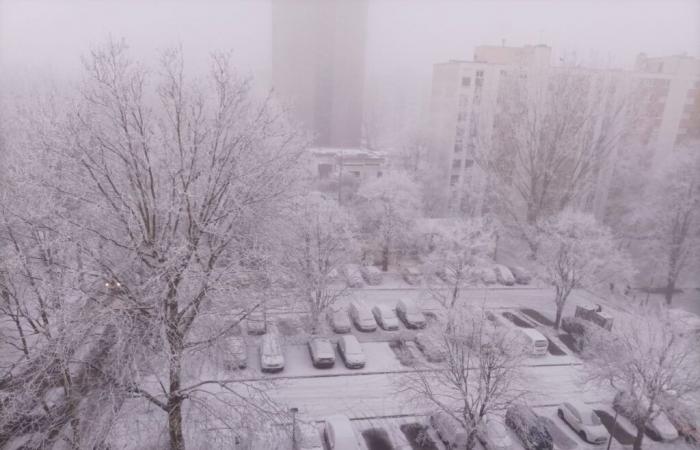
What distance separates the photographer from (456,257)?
1719 centimetres

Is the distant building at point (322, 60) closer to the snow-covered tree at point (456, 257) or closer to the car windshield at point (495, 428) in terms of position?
the snow-covered tree at point (456, 257)

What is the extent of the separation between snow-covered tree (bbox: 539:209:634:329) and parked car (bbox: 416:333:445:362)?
6399mm

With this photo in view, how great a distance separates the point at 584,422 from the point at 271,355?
344 inches

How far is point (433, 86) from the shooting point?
34.7 m

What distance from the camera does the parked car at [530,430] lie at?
10487mm

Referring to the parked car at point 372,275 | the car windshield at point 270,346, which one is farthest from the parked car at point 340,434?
the parked car at point 372,275

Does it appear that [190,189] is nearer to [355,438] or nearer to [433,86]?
[355,438]

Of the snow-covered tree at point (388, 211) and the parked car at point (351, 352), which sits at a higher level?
the snow-covered tree at point (388, 211)

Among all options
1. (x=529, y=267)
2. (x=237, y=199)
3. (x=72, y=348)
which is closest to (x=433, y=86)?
(x=529, y=267)

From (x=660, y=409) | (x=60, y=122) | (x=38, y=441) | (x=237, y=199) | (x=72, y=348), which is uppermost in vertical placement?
(x=60, y=122)

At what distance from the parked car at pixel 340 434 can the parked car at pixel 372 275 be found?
9.91 metres

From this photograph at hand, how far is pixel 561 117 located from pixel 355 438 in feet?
64.9

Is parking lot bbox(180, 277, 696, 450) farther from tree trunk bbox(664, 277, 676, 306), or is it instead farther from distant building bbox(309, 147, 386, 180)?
distant building bbox(309, 147, 386, 180)

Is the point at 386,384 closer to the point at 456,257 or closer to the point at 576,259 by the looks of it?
the point at 456,257
